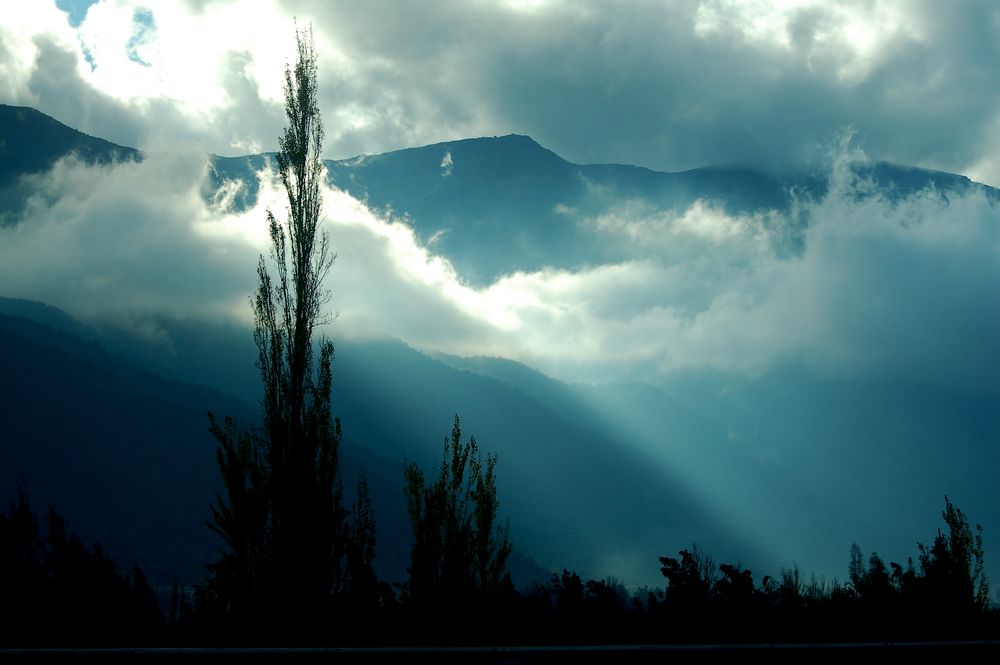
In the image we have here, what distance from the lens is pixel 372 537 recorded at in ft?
64.5

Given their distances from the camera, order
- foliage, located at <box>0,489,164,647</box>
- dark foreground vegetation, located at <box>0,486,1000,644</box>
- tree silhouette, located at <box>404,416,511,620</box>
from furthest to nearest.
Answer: tree silhouette, located at <box>404,416,511,620</box> → foliage, located at <box>0,489,164,647</box> → dark foreground vegetation, located at <box>0,486,1000,644</box>

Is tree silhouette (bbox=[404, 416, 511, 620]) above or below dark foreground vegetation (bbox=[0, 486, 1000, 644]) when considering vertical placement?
above

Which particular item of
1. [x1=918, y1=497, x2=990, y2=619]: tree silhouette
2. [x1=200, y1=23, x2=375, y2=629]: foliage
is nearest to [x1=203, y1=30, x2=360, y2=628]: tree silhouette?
[x1=200, y1=23, x2=375, y2=629]: foliage

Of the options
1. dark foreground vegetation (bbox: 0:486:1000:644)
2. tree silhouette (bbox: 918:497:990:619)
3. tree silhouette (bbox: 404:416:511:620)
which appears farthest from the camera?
tree silhouette (bbox: 404:416:511:620)

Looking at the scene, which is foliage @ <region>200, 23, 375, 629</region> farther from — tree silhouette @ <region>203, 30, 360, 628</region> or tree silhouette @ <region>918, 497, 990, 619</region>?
tree silhouette @ <region>918, 497, 990, 619</region>

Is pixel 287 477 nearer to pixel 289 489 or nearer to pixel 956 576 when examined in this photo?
pixel 289 489

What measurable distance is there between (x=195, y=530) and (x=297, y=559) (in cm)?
18141

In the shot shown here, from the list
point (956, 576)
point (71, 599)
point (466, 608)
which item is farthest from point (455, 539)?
point (956, 576)

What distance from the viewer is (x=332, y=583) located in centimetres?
1744

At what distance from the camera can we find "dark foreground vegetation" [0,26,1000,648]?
11906 mm

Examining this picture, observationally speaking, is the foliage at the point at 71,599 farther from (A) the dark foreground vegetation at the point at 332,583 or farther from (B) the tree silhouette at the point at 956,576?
(B) the tree silhouette at the point at 956,576

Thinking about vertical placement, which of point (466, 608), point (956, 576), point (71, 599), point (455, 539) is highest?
point (455, 539)

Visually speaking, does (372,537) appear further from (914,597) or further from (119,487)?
(119,487)

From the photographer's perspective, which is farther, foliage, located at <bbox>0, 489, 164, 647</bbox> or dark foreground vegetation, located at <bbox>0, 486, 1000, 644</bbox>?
foliage, located at <bbox>0, 489, 164, 647</bbox>
